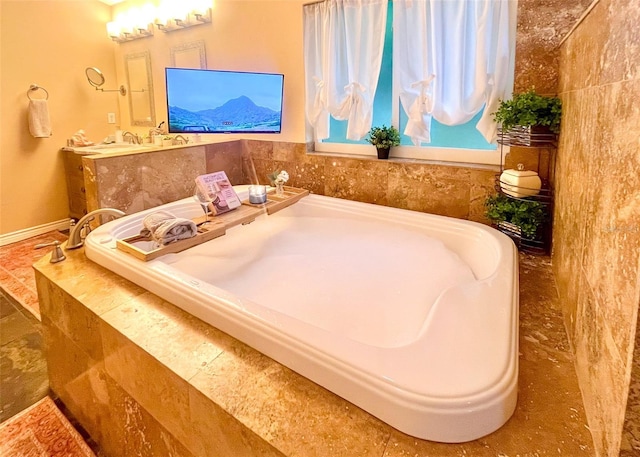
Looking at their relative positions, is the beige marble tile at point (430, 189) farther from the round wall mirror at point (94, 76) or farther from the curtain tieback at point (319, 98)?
the round wall mirror at point (94, 76)

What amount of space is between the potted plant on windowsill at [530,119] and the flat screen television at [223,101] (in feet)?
5.10

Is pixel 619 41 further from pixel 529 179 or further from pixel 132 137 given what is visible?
pixel 132 137

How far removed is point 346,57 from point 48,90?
2.97m

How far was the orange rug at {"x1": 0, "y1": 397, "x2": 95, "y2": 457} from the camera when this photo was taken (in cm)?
150

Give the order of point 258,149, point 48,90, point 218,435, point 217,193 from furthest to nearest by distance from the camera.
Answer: point 48,90 < point 258,149 < point 217,193 < point 218,435

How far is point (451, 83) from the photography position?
2203 mm

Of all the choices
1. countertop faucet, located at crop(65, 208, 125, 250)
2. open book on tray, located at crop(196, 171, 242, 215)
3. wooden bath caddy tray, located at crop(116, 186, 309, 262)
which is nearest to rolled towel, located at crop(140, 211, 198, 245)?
wooden bath caddy tray, located at crop(116, 186, 309, 262)

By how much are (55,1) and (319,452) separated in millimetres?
4518

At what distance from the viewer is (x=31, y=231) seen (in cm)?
371

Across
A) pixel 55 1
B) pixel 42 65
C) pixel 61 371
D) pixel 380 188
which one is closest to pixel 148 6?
pixel 55 1

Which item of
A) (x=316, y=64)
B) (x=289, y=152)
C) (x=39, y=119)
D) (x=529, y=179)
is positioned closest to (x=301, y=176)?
(x=289, y=152)

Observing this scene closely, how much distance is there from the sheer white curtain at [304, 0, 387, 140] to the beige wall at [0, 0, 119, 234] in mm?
2612

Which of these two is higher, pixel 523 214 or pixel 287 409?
pixel 523 214

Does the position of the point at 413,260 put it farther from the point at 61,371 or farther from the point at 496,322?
the point at 61,371
